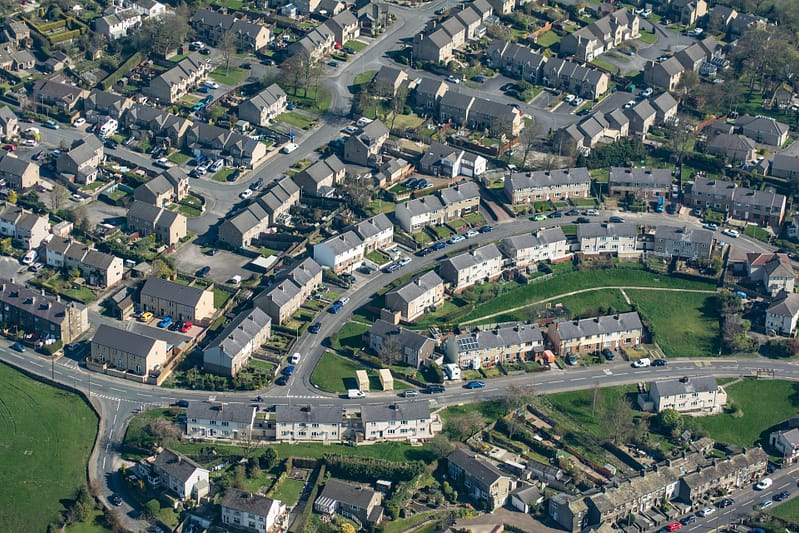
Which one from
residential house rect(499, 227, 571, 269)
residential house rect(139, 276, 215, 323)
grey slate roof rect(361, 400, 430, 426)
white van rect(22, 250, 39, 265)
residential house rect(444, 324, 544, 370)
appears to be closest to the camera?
grey slate roof rect(361, 400, 430, 426)

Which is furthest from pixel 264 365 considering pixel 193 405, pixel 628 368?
pixel 628 368

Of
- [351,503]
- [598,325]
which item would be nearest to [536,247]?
[598,325]

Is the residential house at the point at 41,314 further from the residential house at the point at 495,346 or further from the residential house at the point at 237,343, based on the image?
the residential house at the point at 495,346

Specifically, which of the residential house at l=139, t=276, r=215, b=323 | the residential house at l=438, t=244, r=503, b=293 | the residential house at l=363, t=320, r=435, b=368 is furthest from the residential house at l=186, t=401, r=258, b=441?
the residential house at l=438, t=244, r=503, b=293

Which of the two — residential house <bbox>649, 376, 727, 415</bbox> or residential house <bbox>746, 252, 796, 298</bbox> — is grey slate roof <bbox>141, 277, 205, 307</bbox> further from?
residential house <bbox>746, 252, 796, 298</bbox>

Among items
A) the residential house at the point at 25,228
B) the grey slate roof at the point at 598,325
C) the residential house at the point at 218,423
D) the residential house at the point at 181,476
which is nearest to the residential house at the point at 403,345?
the grey slate roof at the point at 598,325

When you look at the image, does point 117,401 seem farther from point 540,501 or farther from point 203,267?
point 540,501

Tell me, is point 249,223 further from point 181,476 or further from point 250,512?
point 250,512
